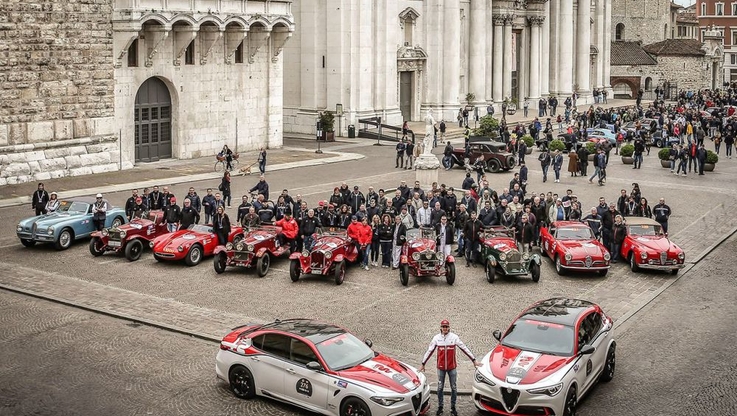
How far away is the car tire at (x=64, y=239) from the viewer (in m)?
28.0

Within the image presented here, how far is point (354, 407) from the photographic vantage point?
49.1 feet

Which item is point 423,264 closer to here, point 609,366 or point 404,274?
point 404,274

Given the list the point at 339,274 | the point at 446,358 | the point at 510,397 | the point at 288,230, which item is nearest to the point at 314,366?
the point at 446,358

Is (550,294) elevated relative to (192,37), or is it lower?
lower

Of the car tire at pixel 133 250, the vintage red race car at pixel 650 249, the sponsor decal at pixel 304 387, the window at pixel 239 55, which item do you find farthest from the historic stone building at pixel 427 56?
the sponsor decal at pixel 304 387

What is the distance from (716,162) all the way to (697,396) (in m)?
34.8

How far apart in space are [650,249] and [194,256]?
39.5 feet

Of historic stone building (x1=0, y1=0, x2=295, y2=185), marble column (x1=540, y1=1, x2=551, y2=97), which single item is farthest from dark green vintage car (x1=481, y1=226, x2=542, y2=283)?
marble column (x1=540, y1=1, x2=551, y2=97)

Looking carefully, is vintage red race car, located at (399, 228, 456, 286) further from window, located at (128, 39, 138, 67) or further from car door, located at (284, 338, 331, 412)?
window, located at (128, 39, 138, 67)

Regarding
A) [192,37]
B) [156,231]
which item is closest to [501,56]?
[192,37]

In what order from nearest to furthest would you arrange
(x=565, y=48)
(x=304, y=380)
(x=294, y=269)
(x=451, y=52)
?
1. (x=304, y=380)
2. (x=294, y=269)
3. (x=451, y=52)
4. (x=565, y=48)

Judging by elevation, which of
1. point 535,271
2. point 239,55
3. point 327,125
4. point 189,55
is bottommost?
point 535,271

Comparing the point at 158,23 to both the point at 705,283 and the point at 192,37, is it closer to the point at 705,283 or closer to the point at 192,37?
the point at 192,37

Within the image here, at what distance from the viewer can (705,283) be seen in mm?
25219
